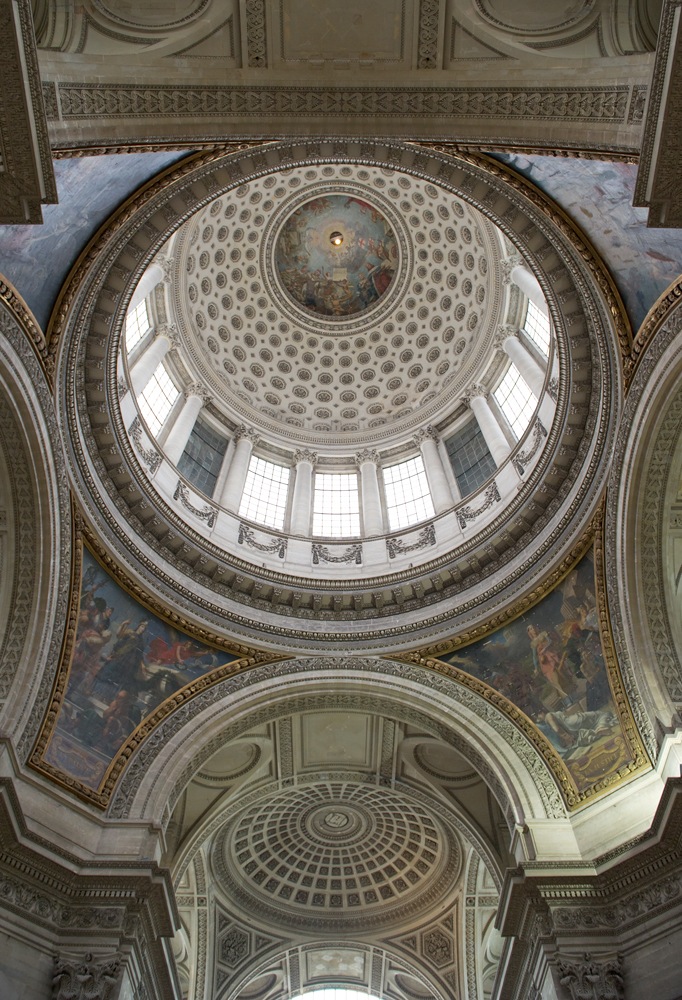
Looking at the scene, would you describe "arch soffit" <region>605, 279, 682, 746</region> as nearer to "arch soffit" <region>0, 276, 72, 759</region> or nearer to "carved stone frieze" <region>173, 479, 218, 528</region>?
"arch soffit" <region>0, 276, 72, 759</region>

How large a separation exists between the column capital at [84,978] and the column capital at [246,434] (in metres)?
17.6

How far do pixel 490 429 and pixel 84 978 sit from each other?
1764 centimetres

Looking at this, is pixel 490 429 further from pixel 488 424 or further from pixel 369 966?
pixel 369 966

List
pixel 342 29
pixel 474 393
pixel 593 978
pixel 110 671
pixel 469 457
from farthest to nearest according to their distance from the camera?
pixel 474 393 → pixel 469 457 → pixel 110 671 → pixel 593 978 → pixel 342 29

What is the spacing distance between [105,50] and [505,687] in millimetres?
13868

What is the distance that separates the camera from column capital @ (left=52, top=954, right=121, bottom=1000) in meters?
10.9

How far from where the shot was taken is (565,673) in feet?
51.6

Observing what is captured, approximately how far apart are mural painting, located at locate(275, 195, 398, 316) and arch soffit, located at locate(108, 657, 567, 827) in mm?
18956

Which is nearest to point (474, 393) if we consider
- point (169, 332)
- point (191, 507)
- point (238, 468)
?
point (238, 468)

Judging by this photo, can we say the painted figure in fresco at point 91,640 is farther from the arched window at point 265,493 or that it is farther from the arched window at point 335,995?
the arched window at point 335,995

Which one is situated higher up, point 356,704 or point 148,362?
point 148,362

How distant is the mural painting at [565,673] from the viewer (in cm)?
1453

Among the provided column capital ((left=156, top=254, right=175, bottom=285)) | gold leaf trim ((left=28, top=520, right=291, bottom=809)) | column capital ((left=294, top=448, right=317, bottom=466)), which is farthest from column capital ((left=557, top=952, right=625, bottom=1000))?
column capital ((left=156, top=254, right=175, bottom=285))

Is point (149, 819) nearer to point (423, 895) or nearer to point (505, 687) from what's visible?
point (505, 687)
